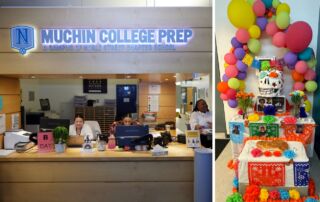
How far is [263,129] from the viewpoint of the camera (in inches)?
109

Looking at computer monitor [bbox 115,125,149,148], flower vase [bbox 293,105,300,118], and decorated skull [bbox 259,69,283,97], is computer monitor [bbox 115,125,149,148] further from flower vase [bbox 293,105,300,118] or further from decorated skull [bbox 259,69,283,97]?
flower vase [bbox 293,105,300,118]

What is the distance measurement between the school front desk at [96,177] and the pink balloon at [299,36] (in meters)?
1.68

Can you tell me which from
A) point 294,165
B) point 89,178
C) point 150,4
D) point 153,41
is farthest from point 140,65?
point 294,165

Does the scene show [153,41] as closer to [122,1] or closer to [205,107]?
[122,1]

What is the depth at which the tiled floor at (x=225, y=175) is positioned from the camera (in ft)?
8.21

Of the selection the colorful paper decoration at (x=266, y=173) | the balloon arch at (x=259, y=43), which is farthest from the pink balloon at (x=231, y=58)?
the colorful paper decoration at (x=266, y=173)

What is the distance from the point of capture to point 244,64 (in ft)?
10.2

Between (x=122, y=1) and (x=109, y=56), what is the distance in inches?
29.6

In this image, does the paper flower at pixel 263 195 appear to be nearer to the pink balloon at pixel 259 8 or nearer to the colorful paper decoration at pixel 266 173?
the colorful paper decoration at pixel 266 173

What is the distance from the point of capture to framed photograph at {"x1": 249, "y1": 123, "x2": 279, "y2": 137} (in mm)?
2742

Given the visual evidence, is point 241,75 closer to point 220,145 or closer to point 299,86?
point 299,86

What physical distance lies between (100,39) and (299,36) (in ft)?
7.39

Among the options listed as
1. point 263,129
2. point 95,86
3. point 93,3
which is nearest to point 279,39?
point 263,129

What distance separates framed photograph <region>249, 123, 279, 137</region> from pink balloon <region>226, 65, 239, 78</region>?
2.02 ft
